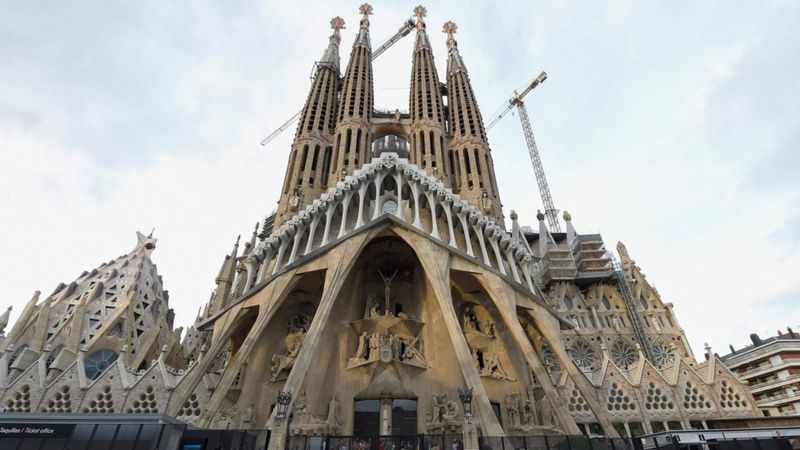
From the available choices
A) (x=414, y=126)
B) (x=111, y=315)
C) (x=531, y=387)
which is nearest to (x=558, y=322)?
(x=531, y=387)

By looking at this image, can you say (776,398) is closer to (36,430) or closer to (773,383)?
(773,383)

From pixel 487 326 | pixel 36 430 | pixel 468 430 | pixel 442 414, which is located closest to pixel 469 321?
pixel 487 326

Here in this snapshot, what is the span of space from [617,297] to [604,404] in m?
14.1

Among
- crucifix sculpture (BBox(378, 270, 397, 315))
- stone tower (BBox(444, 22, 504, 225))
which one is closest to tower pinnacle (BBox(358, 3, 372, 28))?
stone tower (BBox(444, 22, 504, 225))

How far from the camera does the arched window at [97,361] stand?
79.1 feet

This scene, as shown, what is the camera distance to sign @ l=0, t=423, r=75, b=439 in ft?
32.6

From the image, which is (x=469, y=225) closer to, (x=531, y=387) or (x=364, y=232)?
(x=364, y=232)

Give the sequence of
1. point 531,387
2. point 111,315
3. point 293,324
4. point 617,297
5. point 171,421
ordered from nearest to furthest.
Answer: point 171,421 < point 531,387 < point 293,324 < point 111,315 < point 617,297

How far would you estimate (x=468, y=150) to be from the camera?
1267 inches

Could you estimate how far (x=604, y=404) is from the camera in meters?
20.4

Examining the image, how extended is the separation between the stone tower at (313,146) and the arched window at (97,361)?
544 inches

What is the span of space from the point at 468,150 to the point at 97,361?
3048 cm

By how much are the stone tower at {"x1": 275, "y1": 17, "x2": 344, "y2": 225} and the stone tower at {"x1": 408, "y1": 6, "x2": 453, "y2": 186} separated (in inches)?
292

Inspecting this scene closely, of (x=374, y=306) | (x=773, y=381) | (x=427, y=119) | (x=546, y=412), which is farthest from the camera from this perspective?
(x=427, y=119)
